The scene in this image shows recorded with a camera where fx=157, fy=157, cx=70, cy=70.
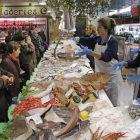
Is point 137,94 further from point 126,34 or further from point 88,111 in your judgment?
point 126,34

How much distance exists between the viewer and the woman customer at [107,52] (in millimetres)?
2848

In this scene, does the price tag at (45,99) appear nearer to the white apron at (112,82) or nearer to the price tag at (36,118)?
the price tag at (36,118)

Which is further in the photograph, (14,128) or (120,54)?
(120,54)

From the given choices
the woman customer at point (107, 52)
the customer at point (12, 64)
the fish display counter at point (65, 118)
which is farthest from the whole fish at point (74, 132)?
the customer at point (12, 64)

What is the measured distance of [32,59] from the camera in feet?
19.0

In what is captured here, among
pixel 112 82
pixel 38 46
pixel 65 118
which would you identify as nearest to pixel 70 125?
pixel 65 118

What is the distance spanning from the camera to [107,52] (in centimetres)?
287

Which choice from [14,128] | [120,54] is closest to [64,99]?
[14,128]

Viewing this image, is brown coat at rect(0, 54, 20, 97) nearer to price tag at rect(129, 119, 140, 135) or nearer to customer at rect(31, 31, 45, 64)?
price tag at rect(129, 119, 140, 135)

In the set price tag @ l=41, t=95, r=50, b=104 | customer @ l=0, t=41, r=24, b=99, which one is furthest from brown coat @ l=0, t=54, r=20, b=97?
price tag @ l=41, t=95, r=50, b=104

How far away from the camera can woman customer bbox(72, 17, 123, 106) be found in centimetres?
285

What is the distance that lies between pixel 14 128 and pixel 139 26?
7.74 metres

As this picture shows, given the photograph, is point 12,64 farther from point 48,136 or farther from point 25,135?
point 48,136

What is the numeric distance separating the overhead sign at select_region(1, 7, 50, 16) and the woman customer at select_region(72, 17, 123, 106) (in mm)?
10423
